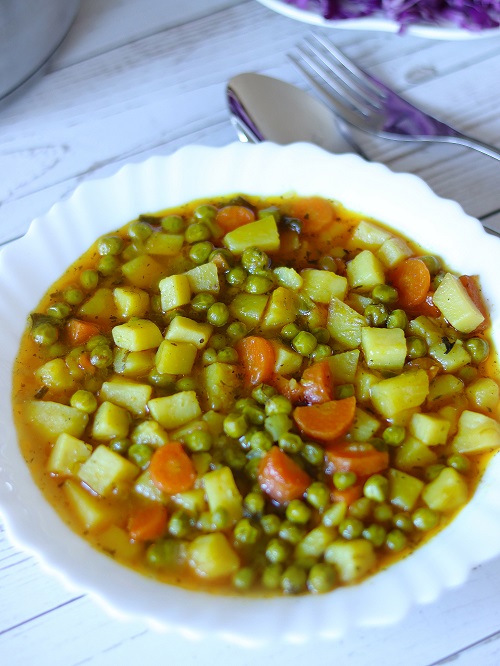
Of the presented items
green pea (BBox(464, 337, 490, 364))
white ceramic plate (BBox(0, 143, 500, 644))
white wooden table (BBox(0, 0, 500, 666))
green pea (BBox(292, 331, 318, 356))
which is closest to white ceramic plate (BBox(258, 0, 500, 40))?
white wooden table (BBox(0, 0, 500, 666))

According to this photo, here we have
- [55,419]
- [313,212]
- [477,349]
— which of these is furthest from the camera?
[313,212]

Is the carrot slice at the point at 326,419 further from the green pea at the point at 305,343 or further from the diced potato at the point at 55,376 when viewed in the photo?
the diced potato at the point at 55,376

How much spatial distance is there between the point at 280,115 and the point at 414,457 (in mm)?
2199

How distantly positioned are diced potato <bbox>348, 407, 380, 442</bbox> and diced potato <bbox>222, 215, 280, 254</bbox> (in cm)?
102

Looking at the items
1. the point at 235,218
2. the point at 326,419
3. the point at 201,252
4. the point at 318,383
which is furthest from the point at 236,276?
the point at 326,419

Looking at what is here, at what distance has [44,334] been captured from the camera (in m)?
3.31

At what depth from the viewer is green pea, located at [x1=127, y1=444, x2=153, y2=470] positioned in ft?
9.61

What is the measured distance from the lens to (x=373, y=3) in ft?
14.6

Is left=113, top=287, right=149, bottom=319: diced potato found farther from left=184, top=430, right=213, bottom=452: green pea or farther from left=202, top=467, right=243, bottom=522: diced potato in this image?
left=202, top=467, right=243, bottom=522: diced potato

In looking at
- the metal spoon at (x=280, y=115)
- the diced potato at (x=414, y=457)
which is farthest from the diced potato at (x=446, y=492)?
the metal spoon at (x=280, y=115)

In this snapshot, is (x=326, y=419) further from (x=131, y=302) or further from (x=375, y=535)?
(x=131, y=302)

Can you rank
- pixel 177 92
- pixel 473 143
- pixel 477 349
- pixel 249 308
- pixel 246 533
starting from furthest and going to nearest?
pixel 177 92, pixel 473 143, pixel 249 308, pixel 477 349, pixel 246 533

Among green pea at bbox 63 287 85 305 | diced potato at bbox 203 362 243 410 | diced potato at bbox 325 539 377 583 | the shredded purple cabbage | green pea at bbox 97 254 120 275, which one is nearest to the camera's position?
diced potato at bbox 325 539 377 583

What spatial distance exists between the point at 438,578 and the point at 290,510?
1.88 ft
